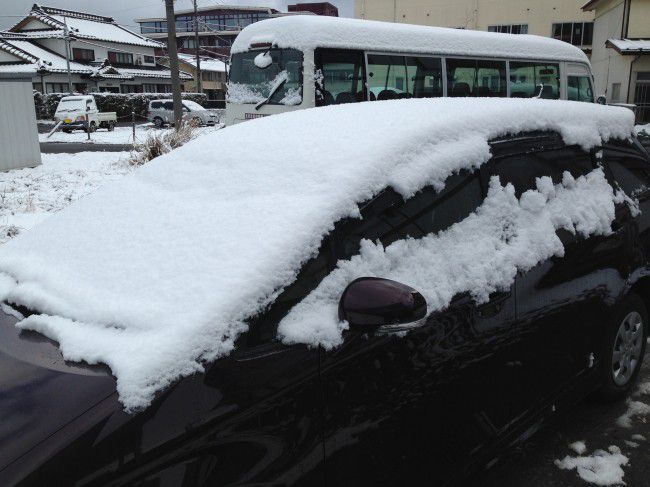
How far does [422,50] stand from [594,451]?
913 cm

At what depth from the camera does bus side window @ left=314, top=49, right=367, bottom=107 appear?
9.56 meters

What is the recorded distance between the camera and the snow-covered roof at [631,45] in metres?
23.6

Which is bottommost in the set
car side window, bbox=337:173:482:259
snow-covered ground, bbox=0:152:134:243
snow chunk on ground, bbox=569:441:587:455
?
snow-covered ground, bbox=0:152:134:243

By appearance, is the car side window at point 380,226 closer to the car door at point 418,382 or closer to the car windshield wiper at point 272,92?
the car door at point 418,382

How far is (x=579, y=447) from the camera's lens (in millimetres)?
2910

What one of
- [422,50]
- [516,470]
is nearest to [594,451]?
[516,470]

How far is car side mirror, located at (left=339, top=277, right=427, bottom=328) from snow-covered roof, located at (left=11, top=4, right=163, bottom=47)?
53.9 meters

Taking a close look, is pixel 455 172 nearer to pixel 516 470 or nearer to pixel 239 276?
pixel 239 276

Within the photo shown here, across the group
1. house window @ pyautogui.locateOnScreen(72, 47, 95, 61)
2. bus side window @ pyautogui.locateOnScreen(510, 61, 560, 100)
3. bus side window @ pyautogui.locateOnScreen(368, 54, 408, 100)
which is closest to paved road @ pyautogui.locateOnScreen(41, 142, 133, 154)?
bus side window @ pyautogui.locateOnScreen(368, 54, 408, 100)

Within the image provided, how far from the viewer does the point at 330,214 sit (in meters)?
1.88

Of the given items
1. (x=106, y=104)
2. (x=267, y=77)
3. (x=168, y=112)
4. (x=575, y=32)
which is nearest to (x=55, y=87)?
(x=106, y=104)

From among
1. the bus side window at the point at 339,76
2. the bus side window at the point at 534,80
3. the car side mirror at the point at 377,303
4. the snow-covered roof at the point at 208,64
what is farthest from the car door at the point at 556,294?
the snow-covered roof at the point at 208,64

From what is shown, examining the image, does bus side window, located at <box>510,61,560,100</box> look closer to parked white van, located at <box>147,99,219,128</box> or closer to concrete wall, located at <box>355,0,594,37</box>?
parked white van, located at <box>147,99,219,128</box>

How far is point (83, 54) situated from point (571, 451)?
54.5 meters
